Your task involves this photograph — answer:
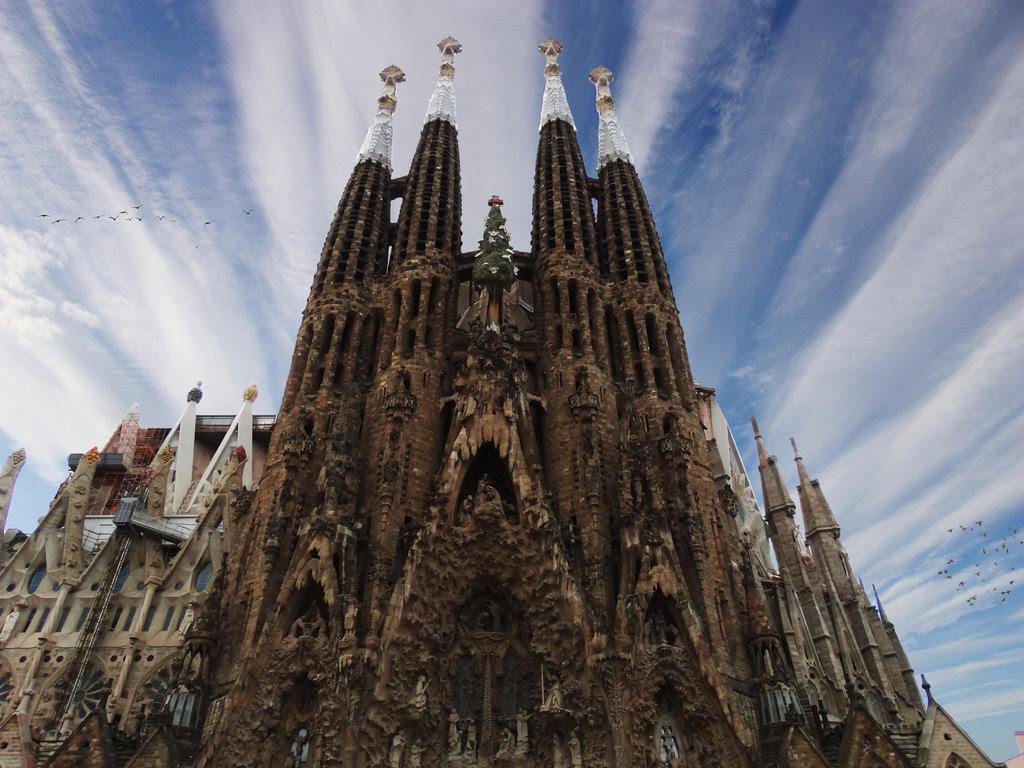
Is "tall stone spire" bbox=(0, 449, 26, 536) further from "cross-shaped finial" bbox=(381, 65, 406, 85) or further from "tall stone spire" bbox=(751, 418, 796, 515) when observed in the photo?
"tall stone spire" bbox=(751, 418, 796, 515)

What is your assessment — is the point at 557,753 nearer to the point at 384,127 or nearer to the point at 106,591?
the point at 106,591

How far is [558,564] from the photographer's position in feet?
64.2

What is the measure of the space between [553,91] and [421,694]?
34.2 meters

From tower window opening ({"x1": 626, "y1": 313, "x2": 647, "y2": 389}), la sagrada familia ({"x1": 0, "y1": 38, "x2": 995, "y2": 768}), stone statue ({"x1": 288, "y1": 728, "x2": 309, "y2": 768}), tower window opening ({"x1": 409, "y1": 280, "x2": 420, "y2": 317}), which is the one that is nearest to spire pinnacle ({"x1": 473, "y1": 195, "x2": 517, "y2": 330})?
la sagrada familia ({"x1": 0, "y1": 38, "x2": 995, "y2": 768})

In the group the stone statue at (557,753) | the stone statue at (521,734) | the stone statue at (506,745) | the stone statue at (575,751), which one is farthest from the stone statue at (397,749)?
the stone statue at (575,751)

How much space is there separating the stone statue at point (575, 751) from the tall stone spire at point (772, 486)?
921 inches

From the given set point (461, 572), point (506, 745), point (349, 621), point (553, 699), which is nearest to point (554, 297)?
point (461, 572)

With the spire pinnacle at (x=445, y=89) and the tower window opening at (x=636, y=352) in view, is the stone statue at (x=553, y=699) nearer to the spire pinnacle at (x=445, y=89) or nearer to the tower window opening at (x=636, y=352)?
the tower window opening at (x=636, y=352)

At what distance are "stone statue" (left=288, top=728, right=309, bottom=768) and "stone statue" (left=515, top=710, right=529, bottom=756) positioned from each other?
549 cm

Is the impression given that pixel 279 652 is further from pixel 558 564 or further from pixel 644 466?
pixel 644 466

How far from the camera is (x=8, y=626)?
26938mm

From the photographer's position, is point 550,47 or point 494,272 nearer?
point 494,272

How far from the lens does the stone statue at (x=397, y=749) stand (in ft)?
57.6

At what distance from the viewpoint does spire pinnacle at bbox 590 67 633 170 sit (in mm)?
36625
